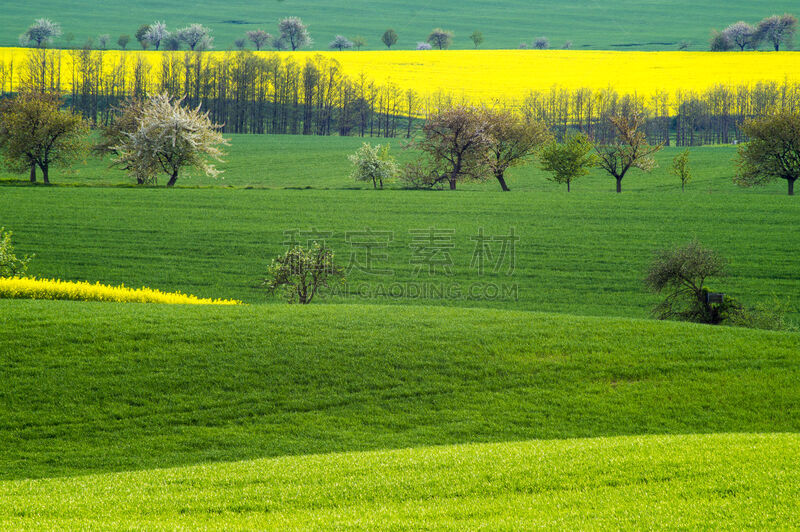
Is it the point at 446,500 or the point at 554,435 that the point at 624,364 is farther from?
the point at 446,500

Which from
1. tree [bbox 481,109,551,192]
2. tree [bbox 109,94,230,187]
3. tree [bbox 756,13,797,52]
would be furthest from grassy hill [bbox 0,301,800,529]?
tree [bbox 756,13,797,52]

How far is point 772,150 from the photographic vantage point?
202 feet

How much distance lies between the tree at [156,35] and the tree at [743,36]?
145m

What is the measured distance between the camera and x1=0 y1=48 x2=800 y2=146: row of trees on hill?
10838 cm

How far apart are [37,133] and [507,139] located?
1759 inches

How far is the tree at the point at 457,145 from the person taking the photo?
68.1 m

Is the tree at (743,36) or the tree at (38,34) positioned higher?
the tree at (743,36)

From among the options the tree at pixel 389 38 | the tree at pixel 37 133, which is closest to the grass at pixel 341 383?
the tree at pixel 37 133

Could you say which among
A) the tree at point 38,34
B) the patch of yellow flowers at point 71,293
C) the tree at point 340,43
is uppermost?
the tree at point 340,43

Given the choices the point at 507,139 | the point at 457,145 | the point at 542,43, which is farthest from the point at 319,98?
the point at 542,43

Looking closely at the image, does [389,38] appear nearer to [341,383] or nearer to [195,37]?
[195,37]

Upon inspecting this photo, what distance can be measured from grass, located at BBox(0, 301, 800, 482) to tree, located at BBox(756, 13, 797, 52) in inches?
6768

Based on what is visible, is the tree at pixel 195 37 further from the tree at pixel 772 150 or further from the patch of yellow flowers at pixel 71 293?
the patch of yellow flowers at pixel 71 293

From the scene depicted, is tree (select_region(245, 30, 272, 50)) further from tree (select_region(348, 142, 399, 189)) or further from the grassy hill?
the grassy hill
